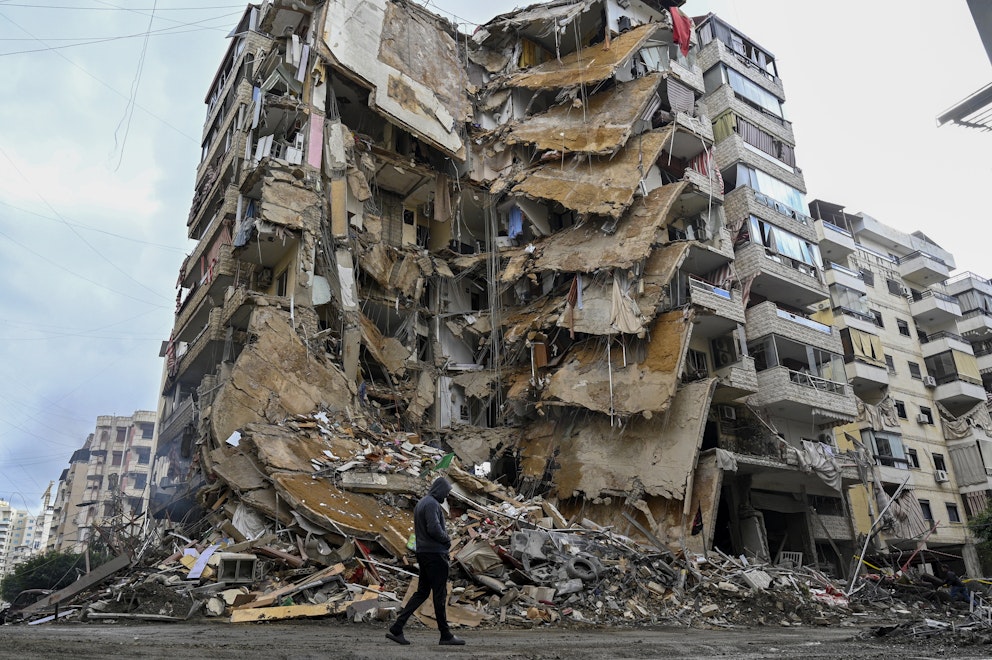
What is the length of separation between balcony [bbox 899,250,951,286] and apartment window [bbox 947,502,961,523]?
14460mm

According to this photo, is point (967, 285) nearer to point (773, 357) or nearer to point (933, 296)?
point (933, 296)

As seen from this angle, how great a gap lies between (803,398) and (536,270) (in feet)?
33.8

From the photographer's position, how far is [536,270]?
79.5ft

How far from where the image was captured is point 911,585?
60.6 ft

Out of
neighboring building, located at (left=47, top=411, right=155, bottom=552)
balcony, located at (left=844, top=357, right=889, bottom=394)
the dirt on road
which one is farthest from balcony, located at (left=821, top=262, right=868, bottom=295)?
neighboring building, located at (left=47, top=411, right=155, bottom=552)

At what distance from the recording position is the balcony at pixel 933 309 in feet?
127

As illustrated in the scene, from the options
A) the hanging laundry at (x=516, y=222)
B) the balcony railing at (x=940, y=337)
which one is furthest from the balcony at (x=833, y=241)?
the hanging laundry at (x=516, y=222)

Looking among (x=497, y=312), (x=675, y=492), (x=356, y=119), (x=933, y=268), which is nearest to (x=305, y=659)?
(x=675, y=492)

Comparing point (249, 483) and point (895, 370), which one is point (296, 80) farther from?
point (895, 370)

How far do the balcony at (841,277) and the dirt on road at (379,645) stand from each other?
26.9m

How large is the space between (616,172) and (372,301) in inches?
383

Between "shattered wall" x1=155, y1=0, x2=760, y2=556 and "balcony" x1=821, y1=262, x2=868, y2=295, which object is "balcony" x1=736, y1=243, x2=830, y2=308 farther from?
"balcony" x1=821, y1=262, x2=868, y2=295

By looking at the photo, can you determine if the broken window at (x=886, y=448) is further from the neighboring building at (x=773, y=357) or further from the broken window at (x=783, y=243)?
the broken window at (x=783, y=243)

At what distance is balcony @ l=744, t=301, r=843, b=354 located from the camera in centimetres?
2427
